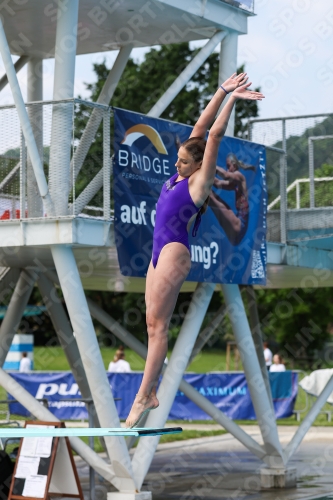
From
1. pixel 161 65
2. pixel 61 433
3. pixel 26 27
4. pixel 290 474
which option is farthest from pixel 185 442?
pixel 161 65

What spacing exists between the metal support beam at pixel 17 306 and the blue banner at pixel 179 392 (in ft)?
32.3

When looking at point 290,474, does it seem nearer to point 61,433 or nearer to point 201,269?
point 201,269

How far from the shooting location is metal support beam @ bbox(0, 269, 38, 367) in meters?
14.9

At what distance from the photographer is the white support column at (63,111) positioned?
11.4 meters

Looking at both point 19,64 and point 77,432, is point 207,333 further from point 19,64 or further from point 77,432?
point 77,432

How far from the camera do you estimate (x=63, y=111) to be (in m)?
11.4

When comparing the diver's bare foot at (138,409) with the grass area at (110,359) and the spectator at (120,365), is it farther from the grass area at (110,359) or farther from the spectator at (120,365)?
the grass area at (110,359)

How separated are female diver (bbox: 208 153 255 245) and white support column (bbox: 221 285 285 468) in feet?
4.36

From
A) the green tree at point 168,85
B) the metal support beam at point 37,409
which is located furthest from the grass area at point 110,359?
the metal support beam at point 37,409

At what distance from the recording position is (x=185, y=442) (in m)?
22.5

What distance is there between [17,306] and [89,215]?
1973 mm

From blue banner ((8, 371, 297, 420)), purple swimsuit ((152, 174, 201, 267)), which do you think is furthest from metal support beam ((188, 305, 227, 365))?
purple swimsuit ((152, 174, 201, 267))

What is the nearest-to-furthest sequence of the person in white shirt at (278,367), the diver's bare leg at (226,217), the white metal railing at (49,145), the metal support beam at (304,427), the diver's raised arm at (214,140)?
the diver's raised arm at (214,140)
the white metal railing at (49,145)
the diver's bare leg at (226,217)
the metal support beam at (304,427)
the person in white shirt at (278,367)

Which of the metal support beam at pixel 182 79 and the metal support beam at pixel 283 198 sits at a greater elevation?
the metal support beam at pixel 182 79
